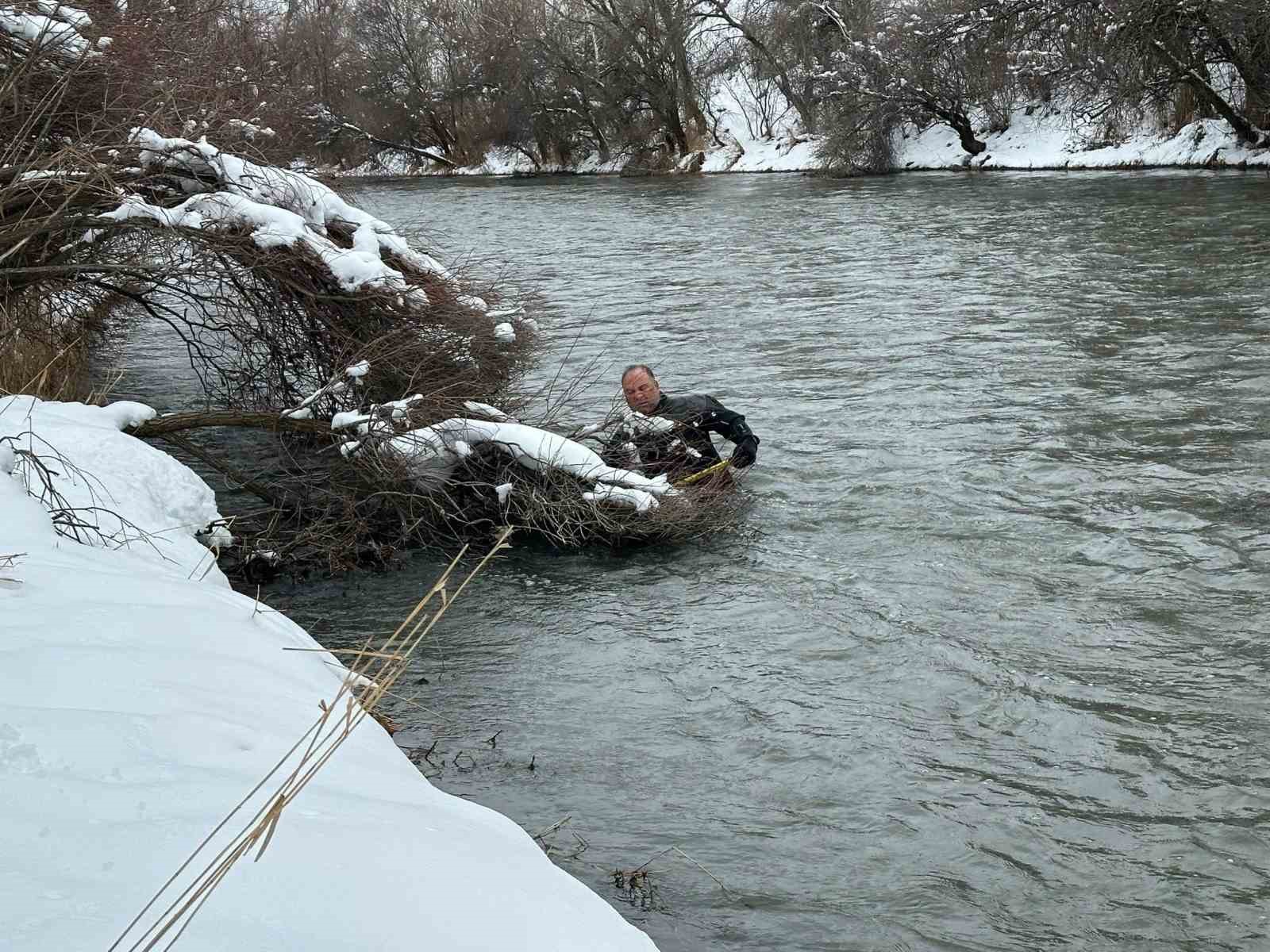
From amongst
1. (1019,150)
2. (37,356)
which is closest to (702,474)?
(37,356)

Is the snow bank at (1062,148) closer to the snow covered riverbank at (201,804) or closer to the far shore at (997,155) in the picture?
the far shore at (997,155)

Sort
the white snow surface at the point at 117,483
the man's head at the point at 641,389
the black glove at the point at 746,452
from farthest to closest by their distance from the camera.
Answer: the black glove at the point at 746,452 < the man's head at the point at 641,389 < the white snow surface at the point at 117,483

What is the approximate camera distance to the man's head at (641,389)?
9.96 meters

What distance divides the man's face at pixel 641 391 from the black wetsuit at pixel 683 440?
11 cm

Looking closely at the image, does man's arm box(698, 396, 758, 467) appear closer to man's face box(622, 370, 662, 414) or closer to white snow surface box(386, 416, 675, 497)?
man's face box(622, 370, 662, 414)

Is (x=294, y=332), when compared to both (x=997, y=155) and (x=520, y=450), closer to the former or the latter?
(x=520, y=450)

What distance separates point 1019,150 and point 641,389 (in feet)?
105

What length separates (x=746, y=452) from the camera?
33.6 ft

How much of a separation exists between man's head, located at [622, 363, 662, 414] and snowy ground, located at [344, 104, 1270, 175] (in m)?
25.7

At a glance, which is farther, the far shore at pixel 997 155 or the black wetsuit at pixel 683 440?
the far shore at pixel 997 155

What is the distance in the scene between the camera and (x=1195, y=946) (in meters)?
4.55

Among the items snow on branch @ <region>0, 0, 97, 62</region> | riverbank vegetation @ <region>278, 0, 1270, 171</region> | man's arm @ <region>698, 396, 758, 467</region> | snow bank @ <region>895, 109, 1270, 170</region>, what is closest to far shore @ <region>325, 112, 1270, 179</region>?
snow bank @ <region>895, 109, 1270, 170</region>

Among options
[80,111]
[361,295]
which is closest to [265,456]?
[361,295]

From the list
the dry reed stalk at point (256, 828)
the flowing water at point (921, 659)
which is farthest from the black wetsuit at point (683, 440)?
the dry reed stalk at point (256, 828)
